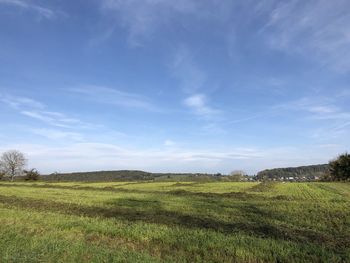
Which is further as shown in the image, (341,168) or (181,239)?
(341,168)

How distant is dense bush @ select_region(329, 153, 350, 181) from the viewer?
102m

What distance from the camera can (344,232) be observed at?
15914mm

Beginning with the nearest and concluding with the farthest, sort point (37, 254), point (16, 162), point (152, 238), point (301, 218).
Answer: point (37, 254) < point (152, 238) < point (301, 218) < point (16, 162)

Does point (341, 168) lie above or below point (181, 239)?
above

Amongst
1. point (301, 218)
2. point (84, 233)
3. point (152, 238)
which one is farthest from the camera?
point (301, 218)

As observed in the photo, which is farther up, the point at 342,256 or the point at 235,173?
the point at 235,173

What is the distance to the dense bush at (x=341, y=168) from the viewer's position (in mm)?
102000

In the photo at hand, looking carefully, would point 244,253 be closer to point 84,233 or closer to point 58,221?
point 84,233

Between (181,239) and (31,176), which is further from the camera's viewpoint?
(31,176)

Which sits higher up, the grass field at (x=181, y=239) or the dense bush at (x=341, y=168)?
the dense bush at (x=341, y=168)

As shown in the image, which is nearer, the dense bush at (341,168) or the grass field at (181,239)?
the grass field at (181,239)

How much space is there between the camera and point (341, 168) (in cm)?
10506

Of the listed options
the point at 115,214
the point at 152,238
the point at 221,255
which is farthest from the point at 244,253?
the point at 115,214

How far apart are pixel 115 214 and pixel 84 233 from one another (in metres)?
7.65
